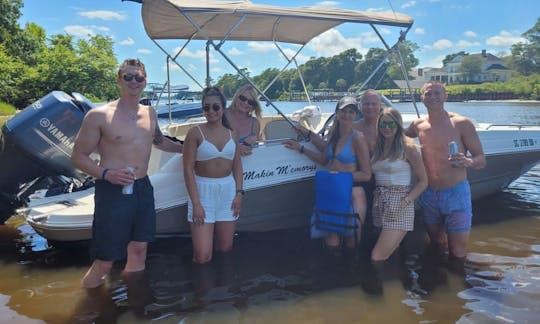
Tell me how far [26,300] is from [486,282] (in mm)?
3922

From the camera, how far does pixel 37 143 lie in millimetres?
4332

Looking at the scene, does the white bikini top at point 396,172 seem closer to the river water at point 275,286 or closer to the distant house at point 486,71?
the river water at point 275,286

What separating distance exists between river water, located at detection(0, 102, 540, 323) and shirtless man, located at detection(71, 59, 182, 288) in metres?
0.51

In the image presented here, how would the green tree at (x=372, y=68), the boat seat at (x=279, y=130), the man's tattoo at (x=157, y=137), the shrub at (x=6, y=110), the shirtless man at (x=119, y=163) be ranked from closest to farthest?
the shirtless man at (x=119, y=163) < the man's tattoo at (x=157, y=137) < the boat seat at (x=279, y=130) < the green tree at (x=372, y=68) < the shrub at (x=6, y=110)

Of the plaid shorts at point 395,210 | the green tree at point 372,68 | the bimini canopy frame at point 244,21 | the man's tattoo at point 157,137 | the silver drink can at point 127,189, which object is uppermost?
the bimini canopy frame at point 244,21

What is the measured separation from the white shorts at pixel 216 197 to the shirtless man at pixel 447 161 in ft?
6.25

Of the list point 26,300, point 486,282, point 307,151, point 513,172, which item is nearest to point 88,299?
point 26,300

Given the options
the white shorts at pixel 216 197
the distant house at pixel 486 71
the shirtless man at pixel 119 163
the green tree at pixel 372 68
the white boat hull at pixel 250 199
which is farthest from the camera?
the distant house at pixel 486 71

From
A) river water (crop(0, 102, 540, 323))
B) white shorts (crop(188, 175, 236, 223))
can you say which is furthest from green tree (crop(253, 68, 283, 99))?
white shorts (crop(188, 175, 236, 223))

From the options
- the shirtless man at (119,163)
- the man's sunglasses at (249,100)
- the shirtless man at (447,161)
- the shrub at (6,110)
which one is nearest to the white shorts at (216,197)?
the shirtless man at (119,163)

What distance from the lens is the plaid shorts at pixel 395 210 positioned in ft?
13.1

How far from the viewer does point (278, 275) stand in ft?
13.4

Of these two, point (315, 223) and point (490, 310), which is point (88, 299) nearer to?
point (315, 223)

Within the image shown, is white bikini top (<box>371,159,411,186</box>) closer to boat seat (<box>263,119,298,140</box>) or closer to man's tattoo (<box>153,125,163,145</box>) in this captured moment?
boat seat (<box>263,119,298,140</box>)
